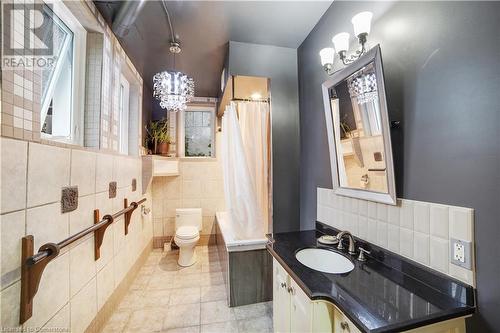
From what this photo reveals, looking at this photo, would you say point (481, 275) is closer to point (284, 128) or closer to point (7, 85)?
point (284, 128)

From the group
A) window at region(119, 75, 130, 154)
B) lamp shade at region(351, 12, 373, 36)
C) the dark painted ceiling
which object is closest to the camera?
lamp shade at region(351, 12, 373, 36)

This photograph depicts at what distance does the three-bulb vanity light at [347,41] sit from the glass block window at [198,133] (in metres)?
2.51

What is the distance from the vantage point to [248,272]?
1.98 meters

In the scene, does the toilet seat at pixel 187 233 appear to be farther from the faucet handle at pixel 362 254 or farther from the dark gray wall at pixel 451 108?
the dark gray wall at pixel 451 108

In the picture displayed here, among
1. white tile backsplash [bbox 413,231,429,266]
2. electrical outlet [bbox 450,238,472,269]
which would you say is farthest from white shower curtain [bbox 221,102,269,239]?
electrical outlet [bbox 450,238,472,269]

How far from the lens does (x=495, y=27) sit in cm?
74

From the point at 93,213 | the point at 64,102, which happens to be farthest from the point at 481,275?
the point at 64,102

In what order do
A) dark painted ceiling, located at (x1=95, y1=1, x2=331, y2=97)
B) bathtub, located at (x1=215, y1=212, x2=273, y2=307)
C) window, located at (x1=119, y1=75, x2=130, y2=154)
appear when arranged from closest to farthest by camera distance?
dark painted ceiling, located at (x1=95, y1=1, x2=331, y2=97) < bathtub, located at (x1=215, y1=212, x2=273, y2=307) < window, located at (x1=119, y1=75, x2=130, y2=154)

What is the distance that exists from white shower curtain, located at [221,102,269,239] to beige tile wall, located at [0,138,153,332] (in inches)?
43.9

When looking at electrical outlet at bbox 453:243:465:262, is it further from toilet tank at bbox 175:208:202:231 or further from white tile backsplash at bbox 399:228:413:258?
toilet tank at bbox 175:208:202:231

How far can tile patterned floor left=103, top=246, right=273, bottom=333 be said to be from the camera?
1.69m

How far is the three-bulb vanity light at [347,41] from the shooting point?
1.15 metres

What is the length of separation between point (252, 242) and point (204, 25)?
2.10 m

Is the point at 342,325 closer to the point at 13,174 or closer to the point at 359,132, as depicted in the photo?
the point at 359,132
